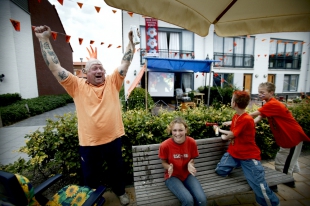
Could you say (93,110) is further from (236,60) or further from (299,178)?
(236,60)

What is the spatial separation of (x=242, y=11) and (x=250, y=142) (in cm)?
189

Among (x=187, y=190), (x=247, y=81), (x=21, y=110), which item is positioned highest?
(x=247, y=81)

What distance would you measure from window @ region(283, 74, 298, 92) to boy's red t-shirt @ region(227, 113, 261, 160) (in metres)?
Answer: 23.2

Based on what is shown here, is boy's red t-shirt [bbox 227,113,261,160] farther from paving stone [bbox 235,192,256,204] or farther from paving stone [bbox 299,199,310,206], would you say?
paving stone [bbox 299,199,310,206]

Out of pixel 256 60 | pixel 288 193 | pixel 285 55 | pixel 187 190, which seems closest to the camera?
pixel 187 190

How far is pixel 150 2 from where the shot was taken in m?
1.83

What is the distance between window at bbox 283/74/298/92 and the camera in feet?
65.1

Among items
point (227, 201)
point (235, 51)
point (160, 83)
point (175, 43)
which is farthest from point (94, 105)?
point (235, 51)

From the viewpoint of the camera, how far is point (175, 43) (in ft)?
48.7

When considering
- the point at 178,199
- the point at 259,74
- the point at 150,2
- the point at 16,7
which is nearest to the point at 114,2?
the point at 150,2

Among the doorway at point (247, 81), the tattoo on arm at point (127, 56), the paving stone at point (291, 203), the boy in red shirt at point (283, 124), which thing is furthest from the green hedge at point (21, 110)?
the doorway at point (247, 81)

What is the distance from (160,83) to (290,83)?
18.6m

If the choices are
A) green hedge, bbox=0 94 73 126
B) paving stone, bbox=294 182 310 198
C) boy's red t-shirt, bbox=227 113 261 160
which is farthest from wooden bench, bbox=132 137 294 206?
green hedge, bbox=0 94 73 126

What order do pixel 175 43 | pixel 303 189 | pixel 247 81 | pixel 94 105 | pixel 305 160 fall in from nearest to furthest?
pixel 94 105 < pixel 303 189 < pixel 305 160 < pixel 175 43 < pixel 247 81
